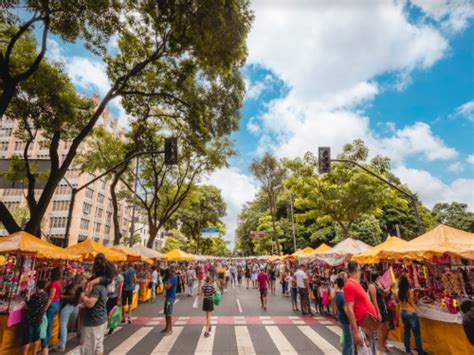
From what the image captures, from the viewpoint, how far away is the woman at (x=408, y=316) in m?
6.36

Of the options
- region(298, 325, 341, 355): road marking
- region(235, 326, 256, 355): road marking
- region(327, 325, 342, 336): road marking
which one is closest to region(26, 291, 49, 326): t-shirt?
region(235, 326, 256, 355): road marking

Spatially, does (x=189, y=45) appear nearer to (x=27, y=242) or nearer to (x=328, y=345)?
(x=27, y=242)

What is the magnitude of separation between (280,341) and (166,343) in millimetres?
3041

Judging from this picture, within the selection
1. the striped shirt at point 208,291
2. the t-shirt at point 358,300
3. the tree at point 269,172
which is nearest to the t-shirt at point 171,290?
the striped shirt at point 208,291

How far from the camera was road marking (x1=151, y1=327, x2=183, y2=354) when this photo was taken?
6691 mm

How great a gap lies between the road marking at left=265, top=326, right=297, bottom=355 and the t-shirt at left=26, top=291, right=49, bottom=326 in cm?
529

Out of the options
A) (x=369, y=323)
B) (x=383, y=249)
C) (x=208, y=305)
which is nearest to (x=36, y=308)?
(x=208, y=305)

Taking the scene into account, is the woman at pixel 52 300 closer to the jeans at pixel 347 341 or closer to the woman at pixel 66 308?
the woman at pixel 66 308

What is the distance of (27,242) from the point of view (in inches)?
305

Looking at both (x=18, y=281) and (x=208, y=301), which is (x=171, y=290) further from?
(x=18, y=281)

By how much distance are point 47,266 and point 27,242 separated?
558 centimetres

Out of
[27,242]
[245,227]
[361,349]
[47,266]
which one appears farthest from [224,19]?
[245,227]

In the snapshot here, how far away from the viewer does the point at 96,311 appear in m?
4.36

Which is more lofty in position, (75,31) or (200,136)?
(75,31)
